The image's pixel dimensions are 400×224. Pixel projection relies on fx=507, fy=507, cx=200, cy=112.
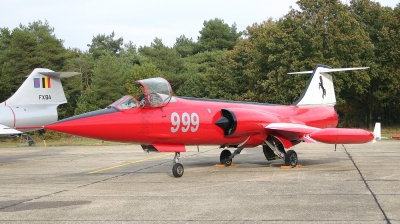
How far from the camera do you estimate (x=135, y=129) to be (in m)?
12.7

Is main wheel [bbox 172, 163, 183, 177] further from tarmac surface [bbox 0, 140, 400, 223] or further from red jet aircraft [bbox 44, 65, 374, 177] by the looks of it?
tarmac surface [bbox 0, 140, 400, 223]

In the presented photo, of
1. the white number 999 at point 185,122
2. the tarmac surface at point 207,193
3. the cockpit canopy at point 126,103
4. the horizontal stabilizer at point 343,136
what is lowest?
the tarmac surface at point 207,193

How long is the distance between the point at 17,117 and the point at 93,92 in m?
40.9

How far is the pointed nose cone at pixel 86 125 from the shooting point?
38.5 feet

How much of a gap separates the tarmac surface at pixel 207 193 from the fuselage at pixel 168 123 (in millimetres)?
1058

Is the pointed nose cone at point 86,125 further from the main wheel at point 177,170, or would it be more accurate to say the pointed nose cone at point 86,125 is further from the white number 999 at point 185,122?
the main wheel at point 177,170

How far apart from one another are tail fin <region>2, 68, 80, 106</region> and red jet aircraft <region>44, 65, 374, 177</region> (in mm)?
7985

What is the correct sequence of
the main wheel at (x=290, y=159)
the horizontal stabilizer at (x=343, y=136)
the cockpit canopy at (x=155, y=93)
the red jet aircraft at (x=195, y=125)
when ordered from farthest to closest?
the main wheel at (x=290, y=159) < the horizontal stabilizer at (x=343, y=136) < the cockpit canopy at (x=155, y=93) < the red jet aircraft at (x=195, y=125)

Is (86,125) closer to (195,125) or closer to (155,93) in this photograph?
(155,93)

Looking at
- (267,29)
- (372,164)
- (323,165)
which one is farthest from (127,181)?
(267,29)

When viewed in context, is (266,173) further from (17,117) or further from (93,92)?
(93,92)

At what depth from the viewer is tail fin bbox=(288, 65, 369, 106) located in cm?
1848

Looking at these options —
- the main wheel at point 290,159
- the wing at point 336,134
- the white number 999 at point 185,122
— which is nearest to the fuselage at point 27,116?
the white number 999 at point 185,122

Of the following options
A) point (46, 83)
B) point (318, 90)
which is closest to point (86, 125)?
point (318, 90)
